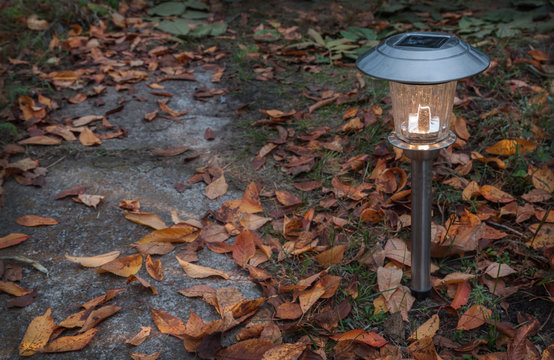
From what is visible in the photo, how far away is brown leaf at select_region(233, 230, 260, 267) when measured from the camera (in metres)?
1.91

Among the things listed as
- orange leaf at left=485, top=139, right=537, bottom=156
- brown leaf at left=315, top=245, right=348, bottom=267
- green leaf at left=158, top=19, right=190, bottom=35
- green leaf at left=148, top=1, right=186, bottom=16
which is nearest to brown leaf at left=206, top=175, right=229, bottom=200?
brown leaf at left=315, top=245, right=348, bottom=267

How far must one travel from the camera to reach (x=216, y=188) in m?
2.34

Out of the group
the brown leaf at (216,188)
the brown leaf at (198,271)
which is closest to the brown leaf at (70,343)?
the brown leaf at (198,271)

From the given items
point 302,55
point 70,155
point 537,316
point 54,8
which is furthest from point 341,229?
point 54,8

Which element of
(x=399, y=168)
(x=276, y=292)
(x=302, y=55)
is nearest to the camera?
(x=276, y=292)

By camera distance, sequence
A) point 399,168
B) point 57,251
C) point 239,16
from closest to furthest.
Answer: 1. point 57,251
2. point 399,168
3. point 239,16

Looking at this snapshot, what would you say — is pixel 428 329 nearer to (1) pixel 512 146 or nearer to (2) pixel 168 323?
(2) pixel 168 323

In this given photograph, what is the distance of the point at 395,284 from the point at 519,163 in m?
0.91

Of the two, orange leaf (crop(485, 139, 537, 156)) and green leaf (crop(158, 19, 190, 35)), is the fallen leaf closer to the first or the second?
orange leaf (crop(485, 139, 537, 156))

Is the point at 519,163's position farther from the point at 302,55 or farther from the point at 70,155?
the point at 70,155

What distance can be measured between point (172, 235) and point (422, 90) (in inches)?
43.0

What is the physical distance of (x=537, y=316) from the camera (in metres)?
1.66

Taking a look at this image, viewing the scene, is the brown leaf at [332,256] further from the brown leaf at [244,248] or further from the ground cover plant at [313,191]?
the brown leaf at [244,248]

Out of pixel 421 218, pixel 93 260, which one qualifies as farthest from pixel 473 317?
pixel 93 260
